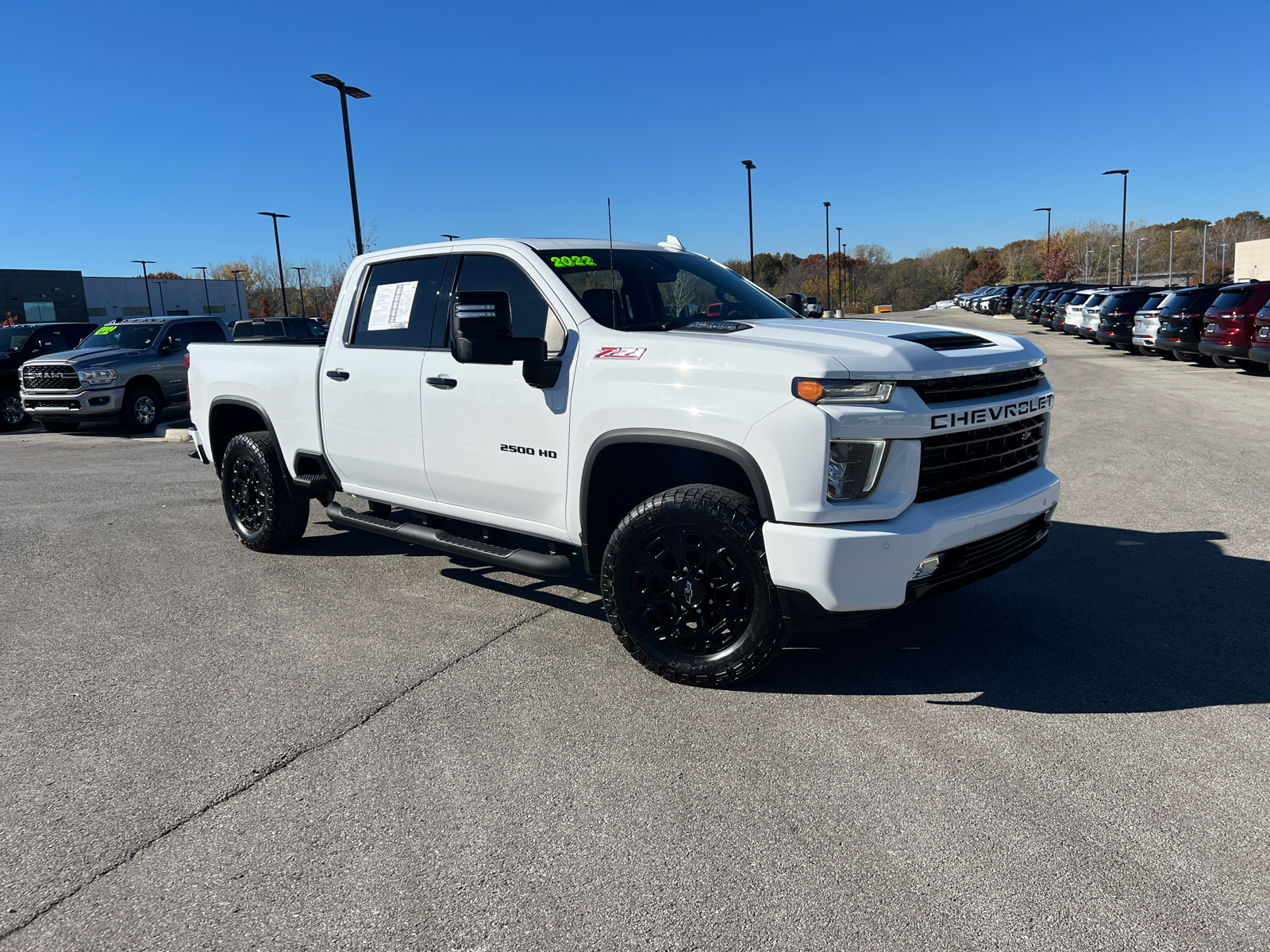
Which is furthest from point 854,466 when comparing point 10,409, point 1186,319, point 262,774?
point 1186,319

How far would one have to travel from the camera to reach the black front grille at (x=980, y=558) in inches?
143

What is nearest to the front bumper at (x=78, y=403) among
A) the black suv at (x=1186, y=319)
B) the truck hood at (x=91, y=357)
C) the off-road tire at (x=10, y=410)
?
the truck hood at (x=91, y=357)

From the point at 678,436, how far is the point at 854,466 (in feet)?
2.46

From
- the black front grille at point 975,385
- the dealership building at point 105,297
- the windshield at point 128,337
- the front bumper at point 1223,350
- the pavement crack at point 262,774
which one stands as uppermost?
the dealership building at point 105,297

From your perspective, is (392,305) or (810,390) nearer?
(810,390)

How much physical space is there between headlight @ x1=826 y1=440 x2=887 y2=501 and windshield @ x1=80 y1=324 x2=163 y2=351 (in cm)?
1549

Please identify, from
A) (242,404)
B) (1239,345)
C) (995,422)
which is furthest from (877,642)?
(1239,345)

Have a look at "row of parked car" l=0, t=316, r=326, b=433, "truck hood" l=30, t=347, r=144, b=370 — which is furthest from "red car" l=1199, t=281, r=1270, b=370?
"truck hood" l=30, t=347, r=144, b=370

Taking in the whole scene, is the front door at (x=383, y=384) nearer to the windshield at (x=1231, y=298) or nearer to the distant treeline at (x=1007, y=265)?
the windshield at (x=1231, y=298)

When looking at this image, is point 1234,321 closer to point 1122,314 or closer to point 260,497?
point 1122,314

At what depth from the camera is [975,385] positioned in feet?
12.5

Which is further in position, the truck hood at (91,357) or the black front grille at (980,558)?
the truck hood at (91,357)

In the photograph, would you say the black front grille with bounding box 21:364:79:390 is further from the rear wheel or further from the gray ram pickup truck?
the rear wheel

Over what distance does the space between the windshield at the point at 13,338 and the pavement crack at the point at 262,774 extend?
57.9 feet
